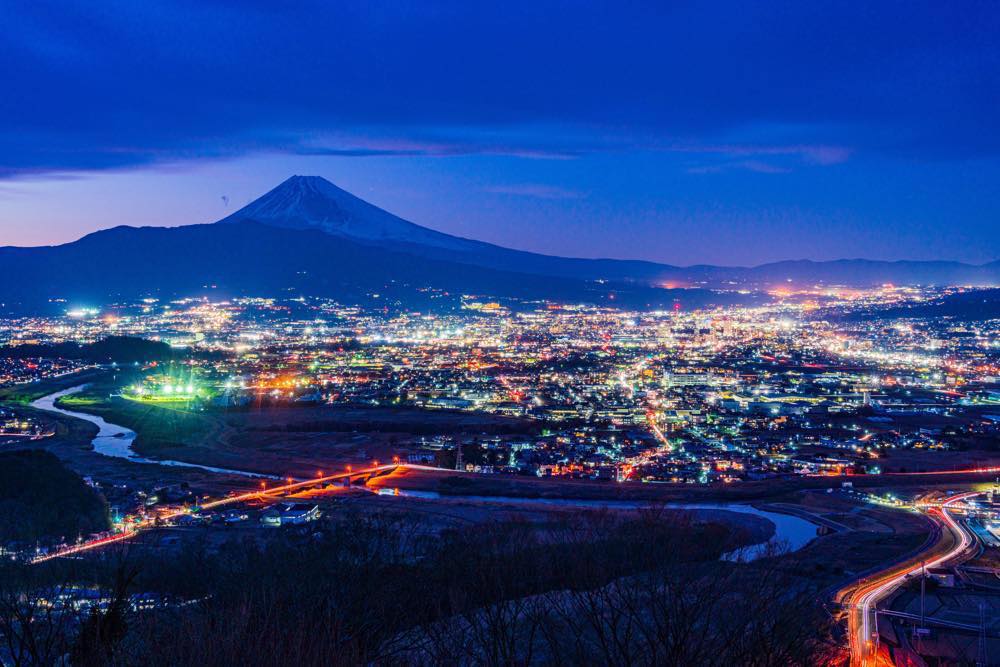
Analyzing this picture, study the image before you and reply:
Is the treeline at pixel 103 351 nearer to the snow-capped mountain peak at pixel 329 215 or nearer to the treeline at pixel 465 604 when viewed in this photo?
the treeline at pixel 465 604

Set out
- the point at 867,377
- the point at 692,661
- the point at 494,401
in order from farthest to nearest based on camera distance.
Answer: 1. the point at 867,377
2. the point at 494,401
3. the point at 692,661

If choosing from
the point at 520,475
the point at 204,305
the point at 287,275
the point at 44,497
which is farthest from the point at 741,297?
the point at 44,497

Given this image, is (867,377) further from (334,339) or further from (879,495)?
(334,339)

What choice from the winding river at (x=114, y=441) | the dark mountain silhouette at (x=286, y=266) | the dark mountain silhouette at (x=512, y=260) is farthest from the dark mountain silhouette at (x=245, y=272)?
the winding river at (x=114, y=441)

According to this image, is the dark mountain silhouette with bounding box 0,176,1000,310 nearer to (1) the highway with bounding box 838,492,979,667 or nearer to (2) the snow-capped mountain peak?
(2) the snow-capped mountain peak

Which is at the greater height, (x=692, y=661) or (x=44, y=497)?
(x=692, y=661)

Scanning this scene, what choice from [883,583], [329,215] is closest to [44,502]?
[883,583]
